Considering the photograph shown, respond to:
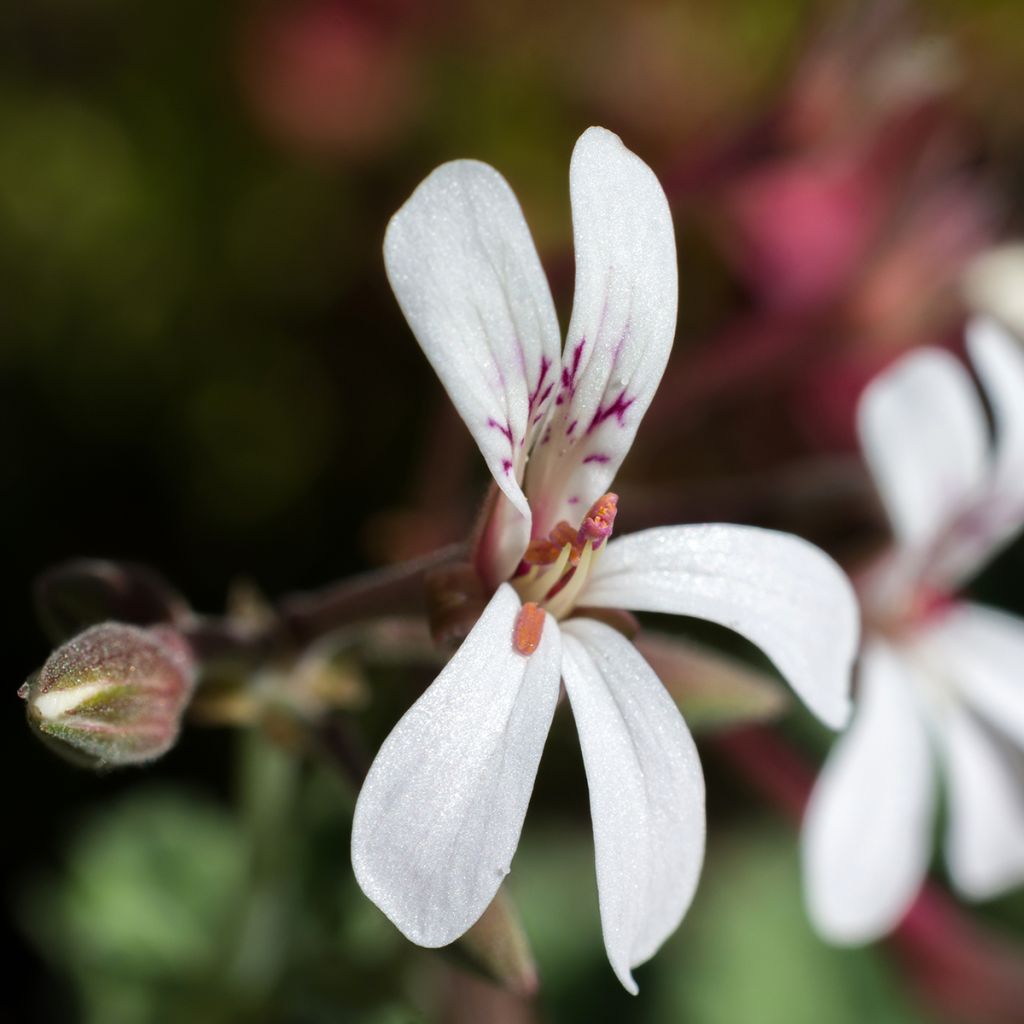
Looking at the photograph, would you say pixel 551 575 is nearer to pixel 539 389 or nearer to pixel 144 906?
→ pixel 539 389

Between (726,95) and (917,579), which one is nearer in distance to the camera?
(917,579)

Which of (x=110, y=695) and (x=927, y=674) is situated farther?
(x=927, y=674)

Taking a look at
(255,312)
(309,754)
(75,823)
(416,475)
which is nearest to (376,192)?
(255,312)

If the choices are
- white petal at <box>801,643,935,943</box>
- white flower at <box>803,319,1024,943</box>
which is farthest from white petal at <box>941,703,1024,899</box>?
white petal at <box>801,643,935,943</box>

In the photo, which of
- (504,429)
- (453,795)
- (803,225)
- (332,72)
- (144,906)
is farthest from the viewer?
(332,72)

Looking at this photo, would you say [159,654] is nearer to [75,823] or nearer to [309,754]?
[309,754]

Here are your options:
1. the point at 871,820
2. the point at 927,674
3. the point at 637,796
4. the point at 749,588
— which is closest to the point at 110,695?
the point at 637,796

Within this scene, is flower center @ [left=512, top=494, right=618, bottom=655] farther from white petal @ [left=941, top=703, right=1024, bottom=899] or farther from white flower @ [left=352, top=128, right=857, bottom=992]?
white petal @ [left=941, top=703, right=1024, bottom=899]

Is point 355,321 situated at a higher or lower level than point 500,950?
lower
